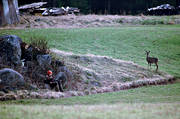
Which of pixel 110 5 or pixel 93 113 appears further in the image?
pixel 110 5

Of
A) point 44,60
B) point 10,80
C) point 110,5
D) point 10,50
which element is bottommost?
point 10,80

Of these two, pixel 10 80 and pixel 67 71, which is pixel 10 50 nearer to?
pixel 10 80

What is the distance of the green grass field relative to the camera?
1015cm

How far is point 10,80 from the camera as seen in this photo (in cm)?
1670

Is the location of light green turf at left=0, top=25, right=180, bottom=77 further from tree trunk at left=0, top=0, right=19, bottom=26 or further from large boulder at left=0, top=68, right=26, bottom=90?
large boulder at left=0, top=68, right=26, bottom=90

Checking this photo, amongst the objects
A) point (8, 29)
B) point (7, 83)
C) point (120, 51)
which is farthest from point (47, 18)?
point (7, 83)

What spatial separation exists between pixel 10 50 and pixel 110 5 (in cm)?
3450

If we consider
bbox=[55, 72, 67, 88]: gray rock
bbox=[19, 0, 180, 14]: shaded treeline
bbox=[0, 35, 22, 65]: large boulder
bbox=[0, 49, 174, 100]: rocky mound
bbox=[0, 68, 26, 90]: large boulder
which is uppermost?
bbox=[19, 0, 180, 14]: shaded treeline

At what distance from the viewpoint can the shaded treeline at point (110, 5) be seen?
5109cm

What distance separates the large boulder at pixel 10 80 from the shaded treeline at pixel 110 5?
116 feet

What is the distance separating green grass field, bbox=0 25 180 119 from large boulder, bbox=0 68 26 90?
1.70m

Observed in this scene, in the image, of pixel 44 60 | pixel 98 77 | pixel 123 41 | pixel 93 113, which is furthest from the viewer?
pixel 123 41

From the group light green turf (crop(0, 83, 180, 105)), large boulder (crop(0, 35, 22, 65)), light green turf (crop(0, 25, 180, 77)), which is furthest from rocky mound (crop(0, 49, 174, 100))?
large boulder (crop(0, 35, 22, 65))

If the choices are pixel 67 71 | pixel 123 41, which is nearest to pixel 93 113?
pixel 67 71
